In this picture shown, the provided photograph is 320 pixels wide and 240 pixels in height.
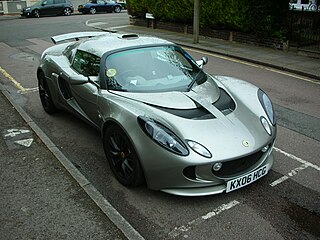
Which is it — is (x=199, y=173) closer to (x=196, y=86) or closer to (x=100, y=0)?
(x=196, y=86)

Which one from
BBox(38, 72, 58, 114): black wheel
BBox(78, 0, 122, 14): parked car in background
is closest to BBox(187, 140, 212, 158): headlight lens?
BBox(38, 72, 58, 114): black wheel

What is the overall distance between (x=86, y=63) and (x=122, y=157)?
1.68 m

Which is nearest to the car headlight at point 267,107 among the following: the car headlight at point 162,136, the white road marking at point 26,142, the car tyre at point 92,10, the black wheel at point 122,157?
the car headlight at point 162,136

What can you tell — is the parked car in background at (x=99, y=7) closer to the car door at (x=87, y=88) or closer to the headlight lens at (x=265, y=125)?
the car door at (x=87, y=88)

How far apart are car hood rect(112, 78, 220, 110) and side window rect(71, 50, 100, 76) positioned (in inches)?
26.1

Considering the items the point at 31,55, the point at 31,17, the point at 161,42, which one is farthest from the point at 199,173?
the point at 31,17

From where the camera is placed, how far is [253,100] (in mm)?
4258

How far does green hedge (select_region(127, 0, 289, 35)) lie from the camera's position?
40.8 feet

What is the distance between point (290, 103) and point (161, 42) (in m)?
3.24

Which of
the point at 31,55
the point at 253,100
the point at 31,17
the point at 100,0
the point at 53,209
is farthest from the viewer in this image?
the point at 100,0

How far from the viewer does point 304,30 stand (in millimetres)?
11875

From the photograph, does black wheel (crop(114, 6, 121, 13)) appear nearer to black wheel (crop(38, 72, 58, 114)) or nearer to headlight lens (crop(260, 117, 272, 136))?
black wheel (crop(38, 72, 58, 114))

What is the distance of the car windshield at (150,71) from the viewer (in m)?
4.22

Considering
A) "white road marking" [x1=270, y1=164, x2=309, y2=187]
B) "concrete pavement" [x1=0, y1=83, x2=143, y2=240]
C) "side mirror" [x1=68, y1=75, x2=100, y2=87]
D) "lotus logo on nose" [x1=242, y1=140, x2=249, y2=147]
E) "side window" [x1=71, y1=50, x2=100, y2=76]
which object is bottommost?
"white road marking" [x1=270, y1=164, x2=309, y2=187]
